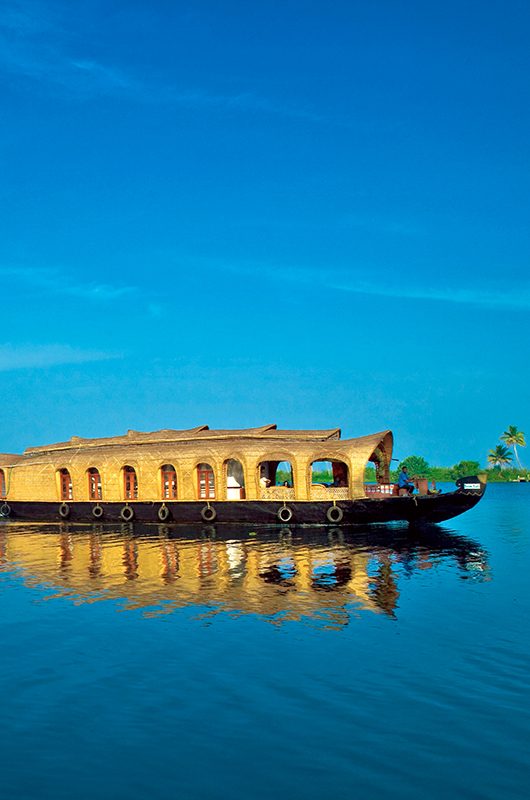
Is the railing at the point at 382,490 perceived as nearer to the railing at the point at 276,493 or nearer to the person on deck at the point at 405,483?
the person on deck at the point at 405,483

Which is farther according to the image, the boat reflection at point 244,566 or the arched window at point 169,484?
the arched window at point 169,484

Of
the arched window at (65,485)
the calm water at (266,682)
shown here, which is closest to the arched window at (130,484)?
the arched window at (65,485)

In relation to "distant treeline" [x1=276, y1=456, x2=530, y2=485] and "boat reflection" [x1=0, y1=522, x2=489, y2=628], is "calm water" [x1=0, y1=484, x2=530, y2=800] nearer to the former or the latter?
"boat reflection" [x1=0, y1=522, x2=489, y2=628]

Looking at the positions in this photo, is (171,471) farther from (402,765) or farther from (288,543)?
(402,765)

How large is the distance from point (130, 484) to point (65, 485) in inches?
145

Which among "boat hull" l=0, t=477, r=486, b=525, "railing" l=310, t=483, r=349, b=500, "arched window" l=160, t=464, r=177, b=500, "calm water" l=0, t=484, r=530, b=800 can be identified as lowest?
"calm water" l=0, t=484, r=530, b=800

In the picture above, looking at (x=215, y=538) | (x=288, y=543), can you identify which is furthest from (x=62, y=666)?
(x=215, y=538)

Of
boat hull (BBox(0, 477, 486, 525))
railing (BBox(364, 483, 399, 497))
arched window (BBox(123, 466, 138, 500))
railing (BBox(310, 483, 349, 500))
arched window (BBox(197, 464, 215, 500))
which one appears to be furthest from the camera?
arched window (BBox(123, 466, 138, 500))

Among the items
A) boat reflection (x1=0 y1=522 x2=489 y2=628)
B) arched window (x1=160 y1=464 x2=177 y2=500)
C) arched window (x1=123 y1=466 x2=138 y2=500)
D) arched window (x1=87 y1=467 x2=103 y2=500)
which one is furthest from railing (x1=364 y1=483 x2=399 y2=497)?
arched window (x1=87 y1=467 x2=103 y2=500)

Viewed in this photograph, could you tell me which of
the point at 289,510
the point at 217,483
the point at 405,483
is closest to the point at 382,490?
the point at 405,483

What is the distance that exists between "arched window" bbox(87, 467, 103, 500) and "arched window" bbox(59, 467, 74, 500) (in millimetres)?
1055

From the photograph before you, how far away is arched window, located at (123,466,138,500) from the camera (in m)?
28.5

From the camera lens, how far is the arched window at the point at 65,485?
3030 centimetres

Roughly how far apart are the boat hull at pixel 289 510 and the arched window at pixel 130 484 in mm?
741
